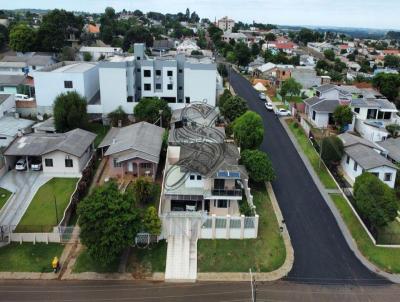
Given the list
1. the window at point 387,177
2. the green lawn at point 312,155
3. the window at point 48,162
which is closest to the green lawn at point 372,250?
the green lawn at point 312,155

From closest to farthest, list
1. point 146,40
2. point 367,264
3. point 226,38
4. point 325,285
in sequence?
point 325,285
point 367,264
point 146,40
point 226,38

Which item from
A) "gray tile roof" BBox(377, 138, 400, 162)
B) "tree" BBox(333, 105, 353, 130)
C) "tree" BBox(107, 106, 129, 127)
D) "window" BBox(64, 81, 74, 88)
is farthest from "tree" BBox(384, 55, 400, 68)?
"window" BBox(64, 81, 74, 88)

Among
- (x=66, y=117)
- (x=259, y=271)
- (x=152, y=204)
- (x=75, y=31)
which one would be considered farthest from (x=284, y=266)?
(x=75, y=31)

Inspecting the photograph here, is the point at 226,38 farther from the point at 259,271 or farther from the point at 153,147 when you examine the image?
the point at 259,271

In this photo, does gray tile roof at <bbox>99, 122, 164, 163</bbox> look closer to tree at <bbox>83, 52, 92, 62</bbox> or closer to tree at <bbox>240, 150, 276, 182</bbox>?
tree at <bbox>240, 150, 276, 182</bbox>

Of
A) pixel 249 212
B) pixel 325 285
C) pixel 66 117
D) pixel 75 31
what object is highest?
pixel 75 31

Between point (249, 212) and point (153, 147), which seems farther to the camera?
point (153, 147)

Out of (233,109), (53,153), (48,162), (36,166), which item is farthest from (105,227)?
(233,109)

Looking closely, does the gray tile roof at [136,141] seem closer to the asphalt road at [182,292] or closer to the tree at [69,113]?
the tree at [69,113]
